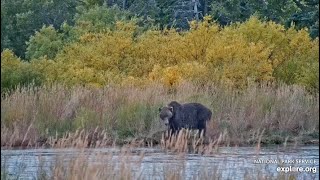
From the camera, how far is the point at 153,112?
1777 centimetres

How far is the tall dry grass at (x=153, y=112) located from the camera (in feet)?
54.5

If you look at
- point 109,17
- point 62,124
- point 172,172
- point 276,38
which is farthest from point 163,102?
point 109,17

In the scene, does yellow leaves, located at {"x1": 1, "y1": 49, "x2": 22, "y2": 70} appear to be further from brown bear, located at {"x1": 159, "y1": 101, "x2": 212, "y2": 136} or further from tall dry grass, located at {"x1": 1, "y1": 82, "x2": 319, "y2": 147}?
brown bear, located at {"x1": 159, "y1": 101, "x2": 212, "y2": 136}

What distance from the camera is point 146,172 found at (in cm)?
1053

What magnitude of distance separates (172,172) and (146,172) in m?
1.94

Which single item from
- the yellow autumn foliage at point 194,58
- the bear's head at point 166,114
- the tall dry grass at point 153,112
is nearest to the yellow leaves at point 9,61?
the yellow autumn foliage at point 194,58

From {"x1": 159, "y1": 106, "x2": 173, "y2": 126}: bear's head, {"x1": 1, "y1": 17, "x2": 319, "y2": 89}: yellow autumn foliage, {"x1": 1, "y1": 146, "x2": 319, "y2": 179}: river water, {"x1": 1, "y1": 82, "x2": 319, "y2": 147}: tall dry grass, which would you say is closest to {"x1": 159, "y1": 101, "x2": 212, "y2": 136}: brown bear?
{"x1": 159, "y1": 106, "x2": 173, "y2": 126}: bear's head

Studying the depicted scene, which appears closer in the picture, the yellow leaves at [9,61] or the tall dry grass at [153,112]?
the tall dry grass at [153,112]

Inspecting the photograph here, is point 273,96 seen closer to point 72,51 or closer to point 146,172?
point 146,172

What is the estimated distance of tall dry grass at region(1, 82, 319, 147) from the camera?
16.6m

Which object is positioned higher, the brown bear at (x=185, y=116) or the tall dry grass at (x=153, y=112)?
the brown bear at (x=185, y=116)

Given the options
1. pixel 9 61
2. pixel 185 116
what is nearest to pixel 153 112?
pixel 185 116

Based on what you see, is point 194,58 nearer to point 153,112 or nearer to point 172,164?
point 153,112

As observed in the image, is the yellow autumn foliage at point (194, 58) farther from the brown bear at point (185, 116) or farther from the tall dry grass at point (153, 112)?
the brown bear at point (185, 116)
